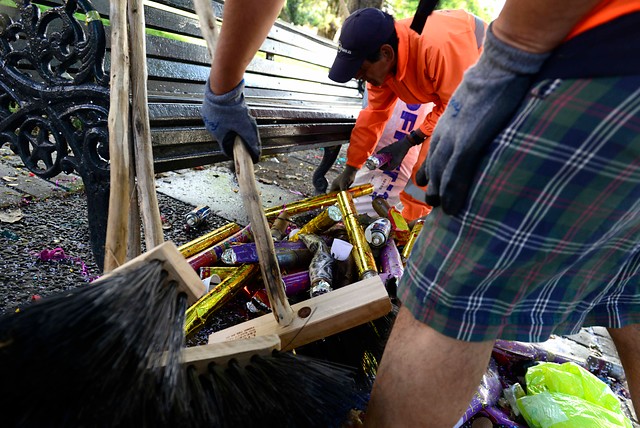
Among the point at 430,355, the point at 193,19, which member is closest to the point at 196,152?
the point at 193,19

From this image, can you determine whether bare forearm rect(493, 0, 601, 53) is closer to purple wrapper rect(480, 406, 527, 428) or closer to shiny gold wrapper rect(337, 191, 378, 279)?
shiny gold wrapper rect(337, 191, 378, 279)

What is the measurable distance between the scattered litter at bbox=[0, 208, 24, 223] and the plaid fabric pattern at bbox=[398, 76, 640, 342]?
2647 millimetres

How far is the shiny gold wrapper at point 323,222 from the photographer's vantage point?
2.64m

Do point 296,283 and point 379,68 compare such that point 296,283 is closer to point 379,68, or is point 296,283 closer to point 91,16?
point 91,16

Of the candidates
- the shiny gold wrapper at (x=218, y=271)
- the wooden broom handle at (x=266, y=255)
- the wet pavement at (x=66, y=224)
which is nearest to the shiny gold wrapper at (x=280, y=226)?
the shiny gold wrapper at (x=218, y=271)

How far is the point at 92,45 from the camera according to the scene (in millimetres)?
1757

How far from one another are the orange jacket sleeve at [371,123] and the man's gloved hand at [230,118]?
7.06ft

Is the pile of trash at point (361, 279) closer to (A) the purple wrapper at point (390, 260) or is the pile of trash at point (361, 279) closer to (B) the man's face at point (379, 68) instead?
(A) the purple wrapper at point (390, 260)

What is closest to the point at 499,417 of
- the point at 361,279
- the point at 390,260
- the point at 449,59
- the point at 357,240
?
the point at 361,279

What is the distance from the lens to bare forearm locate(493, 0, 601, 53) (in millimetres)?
836

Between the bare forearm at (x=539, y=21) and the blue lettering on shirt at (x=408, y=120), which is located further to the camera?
the blue lettering on shirt at (x=408, y=120)

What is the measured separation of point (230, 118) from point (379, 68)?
2.01 metres

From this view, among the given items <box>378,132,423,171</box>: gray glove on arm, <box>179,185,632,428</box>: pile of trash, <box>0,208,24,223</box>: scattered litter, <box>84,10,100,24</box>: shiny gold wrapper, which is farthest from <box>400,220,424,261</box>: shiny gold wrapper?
<box>0,208,24,223</box>: scattered litter

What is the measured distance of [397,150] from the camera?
3.65 m
